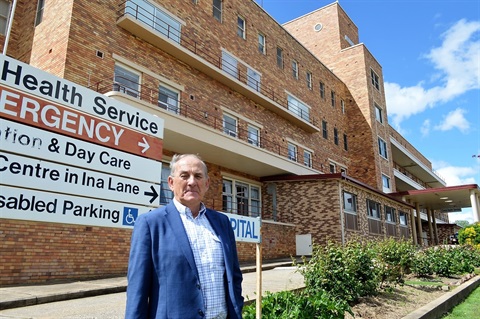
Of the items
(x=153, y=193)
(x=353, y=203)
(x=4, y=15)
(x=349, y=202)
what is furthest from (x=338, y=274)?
(x=4, y=15)

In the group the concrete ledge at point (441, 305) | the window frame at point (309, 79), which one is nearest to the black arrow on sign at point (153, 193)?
the concrete ledge at point (441, 305)

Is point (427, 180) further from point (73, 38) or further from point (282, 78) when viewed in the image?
point (73, 38)

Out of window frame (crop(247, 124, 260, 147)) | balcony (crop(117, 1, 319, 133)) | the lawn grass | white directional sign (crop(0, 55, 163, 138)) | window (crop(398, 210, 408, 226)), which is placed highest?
balcony (crop(117, 1, 319, 133))

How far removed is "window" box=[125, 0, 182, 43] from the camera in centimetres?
1409

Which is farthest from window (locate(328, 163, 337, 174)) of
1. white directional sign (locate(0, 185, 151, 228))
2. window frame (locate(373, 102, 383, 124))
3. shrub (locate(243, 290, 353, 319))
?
white directional sign (locate(0, 185, 151, 228))

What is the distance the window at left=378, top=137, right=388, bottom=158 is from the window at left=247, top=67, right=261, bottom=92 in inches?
612

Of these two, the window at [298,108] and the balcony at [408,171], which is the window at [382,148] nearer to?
the balcony at [408,171]

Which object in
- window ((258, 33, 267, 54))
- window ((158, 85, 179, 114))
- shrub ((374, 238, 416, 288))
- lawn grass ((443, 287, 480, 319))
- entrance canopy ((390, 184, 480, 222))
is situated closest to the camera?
lawn grass ((443, 287, 480, 319))

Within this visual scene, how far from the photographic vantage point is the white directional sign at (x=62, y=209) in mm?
2646

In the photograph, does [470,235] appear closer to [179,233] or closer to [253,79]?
[253,79]

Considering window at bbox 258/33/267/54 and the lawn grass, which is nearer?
the lawn grass

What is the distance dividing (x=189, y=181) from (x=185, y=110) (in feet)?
43.7

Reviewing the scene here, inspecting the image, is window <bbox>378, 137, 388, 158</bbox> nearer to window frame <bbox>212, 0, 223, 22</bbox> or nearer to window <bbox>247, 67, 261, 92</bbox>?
window <bbox>247, 67, 261, 92</bbox>

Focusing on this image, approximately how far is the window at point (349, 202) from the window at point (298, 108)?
7134 millimetres
